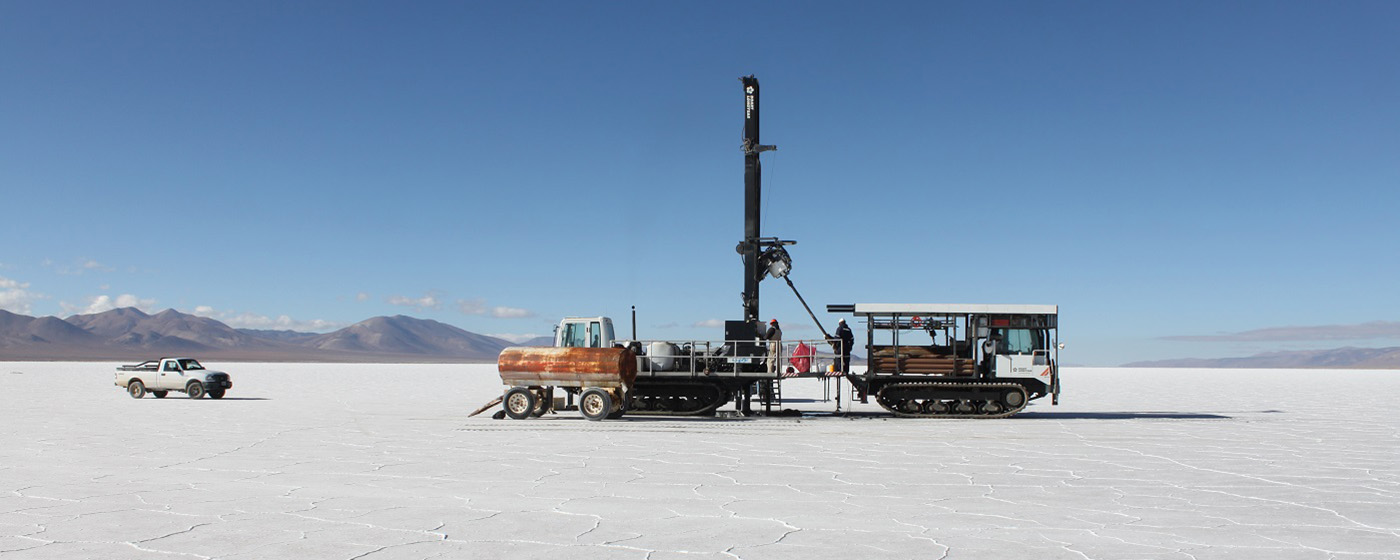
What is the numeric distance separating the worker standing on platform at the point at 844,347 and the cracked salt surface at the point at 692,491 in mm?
3065

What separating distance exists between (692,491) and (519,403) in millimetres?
12585

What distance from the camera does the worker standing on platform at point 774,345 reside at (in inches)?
949

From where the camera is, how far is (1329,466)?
14.6 meters

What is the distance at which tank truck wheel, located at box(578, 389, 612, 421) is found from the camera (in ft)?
76.5

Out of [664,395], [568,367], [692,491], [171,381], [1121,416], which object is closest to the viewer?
[692,491]

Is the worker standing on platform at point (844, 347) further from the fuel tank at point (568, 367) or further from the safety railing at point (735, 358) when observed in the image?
the fuel tank at point (568, 367)

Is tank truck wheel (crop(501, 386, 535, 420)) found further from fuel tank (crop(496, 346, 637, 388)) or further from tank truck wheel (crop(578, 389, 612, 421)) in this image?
tank truck wheel (crop(578, 389, 612, 421))

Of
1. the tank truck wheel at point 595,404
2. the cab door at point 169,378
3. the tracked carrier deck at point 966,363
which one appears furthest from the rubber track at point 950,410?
the cab door at point 169,378

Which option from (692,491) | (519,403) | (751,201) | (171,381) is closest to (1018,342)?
(751,201)

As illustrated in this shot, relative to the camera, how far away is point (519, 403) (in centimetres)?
2384

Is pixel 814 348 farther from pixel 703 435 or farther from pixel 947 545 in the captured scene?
pixel 947 545

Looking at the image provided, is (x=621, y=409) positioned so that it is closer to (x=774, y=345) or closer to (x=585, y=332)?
(x=585, y=332)

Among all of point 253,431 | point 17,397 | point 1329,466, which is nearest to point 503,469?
point 253,431

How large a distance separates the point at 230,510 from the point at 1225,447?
50.8 feet
